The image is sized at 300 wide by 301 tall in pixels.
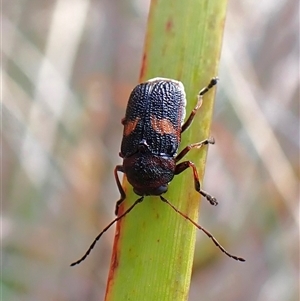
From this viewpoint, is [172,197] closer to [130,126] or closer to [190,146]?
[190,146]

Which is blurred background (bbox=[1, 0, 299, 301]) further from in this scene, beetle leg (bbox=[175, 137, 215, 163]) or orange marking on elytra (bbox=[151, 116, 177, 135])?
beetle leg (bbox=[175, 137, 215, 163])

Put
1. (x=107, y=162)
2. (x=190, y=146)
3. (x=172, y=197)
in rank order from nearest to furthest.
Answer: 1. (x=172, y=197)
2. (x=190, y=146)
3. (x=107, y=162)

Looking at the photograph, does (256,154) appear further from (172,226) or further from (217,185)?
(172,226)

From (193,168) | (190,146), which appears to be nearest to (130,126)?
(190,146)

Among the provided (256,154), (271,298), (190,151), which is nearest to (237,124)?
(256,154)

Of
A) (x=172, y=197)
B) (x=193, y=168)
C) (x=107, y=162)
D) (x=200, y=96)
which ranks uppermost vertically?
(x=200, y=96)

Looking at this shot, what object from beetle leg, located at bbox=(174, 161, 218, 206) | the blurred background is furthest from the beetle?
the blurred background
